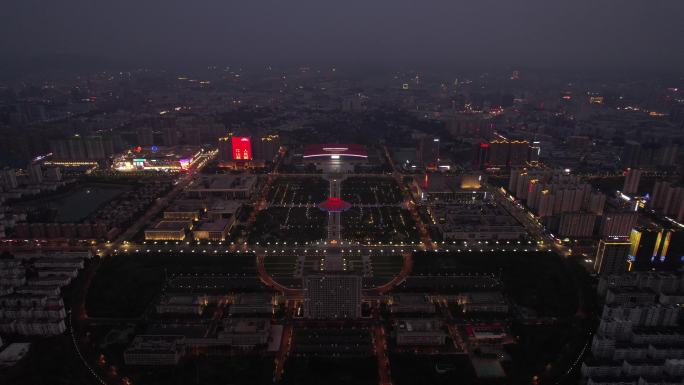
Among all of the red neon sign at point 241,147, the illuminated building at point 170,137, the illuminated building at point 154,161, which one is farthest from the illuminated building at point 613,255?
the illuminated building at point 170,137

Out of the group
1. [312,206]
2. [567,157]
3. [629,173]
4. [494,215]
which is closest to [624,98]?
[567,157]

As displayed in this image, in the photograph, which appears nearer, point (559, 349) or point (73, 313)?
point (559, 349)

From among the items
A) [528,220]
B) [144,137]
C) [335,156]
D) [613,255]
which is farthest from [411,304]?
[144,137]

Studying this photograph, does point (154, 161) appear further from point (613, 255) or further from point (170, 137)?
point (613, 255)

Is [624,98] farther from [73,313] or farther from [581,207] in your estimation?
[73,313]

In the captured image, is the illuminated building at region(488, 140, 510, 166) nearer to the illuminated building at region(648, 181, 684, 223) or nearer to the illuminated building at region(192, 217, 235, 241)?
the illuminated building at region(648, 181, 684, 223)

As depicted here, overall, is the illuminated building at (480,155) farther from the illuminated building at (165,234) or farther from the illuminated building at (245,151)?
the illuminated building at (165,234)
